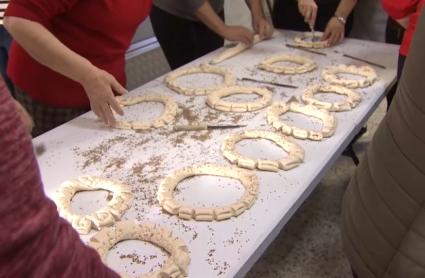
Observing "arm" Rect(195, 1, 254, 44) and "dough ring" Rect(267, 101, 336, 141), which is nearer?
"dough ring" Rect(267, 101, 336, 141)

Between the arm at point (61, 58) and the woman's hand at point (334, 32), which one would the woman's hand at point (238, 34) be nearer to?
the woman's hand at point (334, 32)

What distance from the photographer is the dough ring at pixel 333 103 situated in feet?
4.43

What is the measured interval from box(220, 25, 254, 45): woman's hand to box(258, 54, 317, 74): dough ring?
171 mm

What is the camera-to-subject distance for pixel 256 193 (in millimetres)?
968

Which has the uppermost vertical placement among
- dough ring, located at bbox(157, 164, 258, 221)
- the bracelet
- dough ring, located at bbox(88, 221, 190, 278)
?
the bracelet

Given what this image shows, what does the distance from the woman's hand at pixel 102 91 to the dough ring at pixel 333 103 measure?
60 centimetres

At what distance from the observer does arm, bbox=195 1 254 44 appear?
1.85 m

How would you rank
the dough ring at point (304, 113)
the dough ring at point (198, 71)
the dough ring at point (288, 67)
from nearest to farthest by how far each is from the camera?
the dough ring at point (304, 113) → the dough ring at point (198, 71) → the dough ring at point (288, 67)

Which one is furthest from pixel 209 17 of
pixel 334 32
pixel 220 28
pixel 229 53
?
pixel 334 32

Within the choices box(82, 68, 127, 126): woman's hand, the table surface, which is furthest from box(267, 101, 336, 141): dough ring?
box(82, 68, 127, 126): woman's hand

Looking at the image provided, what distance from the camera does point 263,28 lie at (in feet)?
6.48

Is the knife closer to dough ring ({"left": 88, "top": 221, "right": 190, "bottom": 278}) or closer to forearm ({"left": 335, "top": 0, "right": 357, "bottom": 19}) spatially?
dough ring ({"left": 88, "top": 221, "right": 190, "bottom": 278})

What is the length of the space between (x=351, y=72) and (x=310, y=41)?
1.27ft

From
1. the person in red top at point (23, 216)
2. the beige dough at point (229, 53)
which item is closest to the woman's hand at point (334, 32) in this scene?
the beige dough at point (229, 53)
